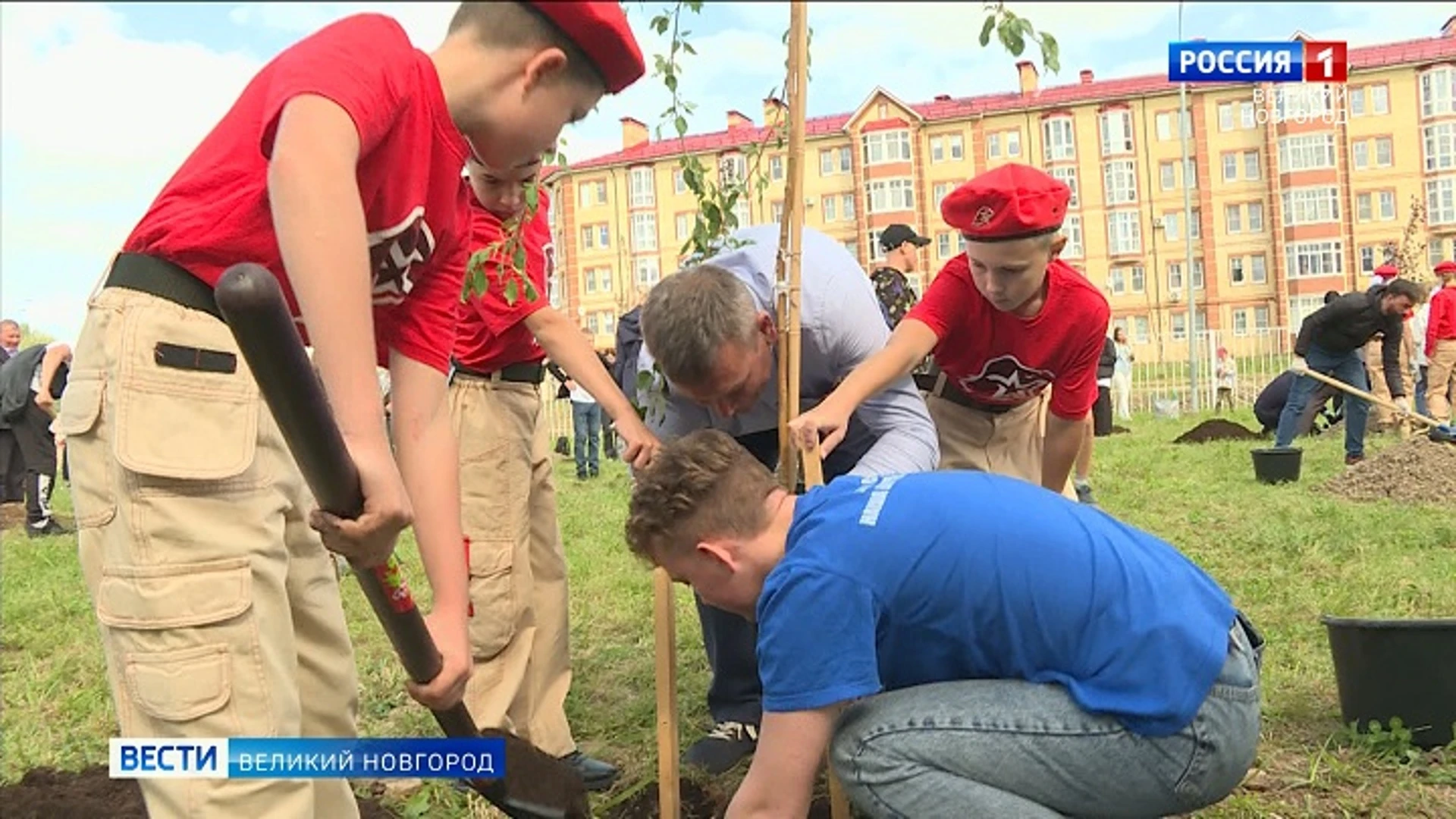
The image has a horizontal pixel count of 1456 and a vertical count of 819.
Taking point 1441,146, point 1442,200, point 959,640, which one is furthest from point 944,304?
point 1442,200

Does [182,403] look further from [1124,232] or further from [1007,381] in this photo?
[1124,232]

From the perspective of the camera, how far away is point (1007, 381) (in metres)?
3.96

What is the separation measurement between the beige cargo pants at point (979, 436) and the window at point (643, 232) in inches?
2180

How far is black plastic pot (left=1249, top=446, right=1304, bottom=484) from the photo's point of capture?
9.62 meters

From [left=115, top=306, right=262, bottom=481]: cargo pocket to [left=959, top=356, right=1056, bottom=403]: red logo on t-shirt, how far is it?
2.59 m

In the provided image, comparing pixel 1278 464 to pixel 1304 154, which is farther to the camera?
pixel 1304 154

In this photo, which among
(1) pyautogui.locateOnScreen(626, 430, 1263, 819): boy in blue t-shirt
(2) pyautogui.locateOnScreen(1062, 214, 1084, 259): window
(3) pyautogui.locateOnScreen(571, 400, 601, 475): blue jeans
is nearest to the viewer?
(1) pyautogui.locateOnScreen(626, 430, 1263, 819): boy in blue t-shirt

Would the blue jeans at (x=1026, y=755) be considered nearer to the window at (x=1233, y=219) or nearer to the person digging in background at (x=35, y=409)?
the person digging in background at (x=35, y=409)

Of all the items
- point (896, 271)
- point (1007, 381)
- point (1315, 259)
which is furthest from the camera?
point (1315, 259)

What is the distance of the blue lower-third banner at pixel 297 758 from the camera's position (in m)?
1.71

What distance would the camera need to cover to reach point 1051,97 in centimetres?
4891

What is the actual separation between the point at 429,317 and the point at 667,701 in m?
1.28

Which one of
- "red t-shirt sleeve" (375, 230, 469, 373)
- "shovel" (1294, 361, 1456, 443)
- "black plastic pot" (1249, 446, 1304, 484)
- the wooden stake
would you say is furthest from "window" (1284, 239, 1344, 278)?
"red t-shirt sleeve" (375, 230, 469, 373)

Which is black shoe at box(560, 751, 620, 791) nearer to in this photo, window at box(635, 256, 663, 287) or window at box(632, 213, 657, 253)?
window at box(635, 256, 663, 287)
